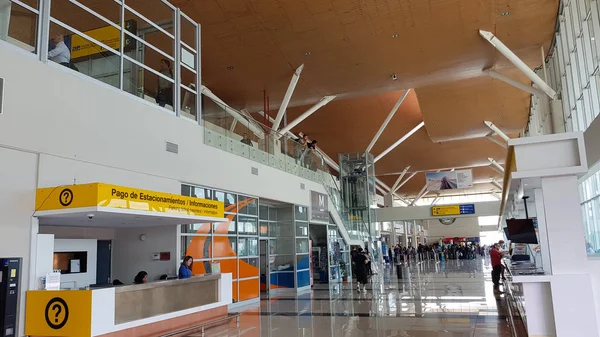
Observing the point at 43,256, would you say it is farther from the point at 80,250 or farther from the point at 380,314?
the point at 380,314

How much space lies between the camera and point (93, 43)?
9320 mm

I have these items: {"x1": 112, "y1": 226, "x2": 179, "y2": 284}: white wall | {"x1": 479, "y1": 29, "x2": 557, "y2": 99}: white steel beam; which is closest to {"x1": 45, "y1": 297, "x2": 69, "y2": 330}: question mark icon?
{"x1": 112, "y1": 226, "x2": 179, "y2": 284}: white wall

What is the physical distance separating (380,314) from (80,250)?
619cm

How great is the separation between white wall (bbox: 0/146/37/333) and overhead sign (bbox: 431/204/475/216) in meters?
29.8

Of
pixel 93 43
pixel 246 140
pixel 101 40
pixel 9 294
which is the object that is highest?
pixel 101 40

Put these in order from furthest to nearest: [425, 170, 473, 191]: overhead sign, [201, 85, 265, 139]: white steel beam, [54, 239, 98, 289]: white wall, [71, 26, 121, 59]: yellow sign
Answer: [425, 170, 473, 191]: overhead sign, [201, 85, 265, 139]: white steel beam, [54, 239, 98, 289]: white wall, [71, 26, 121, 59]: yellow sign

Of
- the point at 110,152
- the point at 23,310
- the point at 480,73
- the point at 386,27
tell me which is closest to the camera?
the point at 23,310

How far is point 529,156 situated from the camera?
19.0 ft

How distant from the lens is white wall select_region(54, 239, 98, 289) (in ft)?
29.2

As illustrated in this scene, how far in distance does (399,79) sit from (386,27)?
179 inches

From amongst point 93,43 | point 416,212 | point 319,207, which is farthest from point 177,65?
point 416,212

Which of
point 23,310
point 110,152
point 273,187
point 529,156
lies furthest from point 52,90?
point 273,187

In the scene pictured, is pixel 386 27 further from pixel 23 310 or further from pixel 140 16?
pixel 23 310

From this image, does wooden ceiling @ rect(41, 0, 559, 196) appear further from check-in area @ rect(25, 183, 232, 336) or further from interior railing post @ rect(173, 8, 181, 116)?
check-in area @ rect(25, 183, 232, 336)
